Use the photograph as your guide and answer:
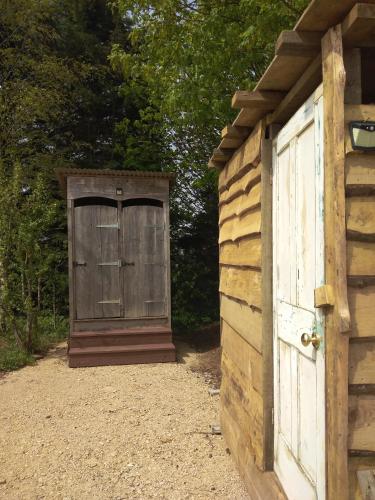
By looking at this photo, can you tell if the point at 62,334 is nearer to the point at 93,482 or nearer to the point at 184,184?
the point at 184,184

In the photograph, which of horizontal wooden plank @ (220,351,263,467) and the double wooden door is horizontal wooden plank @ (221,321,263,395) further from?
the double wooden door

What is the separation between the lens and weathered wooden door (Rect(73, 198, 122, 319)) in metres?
6.45

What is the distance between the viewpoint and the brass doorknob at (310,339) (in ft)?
5.82

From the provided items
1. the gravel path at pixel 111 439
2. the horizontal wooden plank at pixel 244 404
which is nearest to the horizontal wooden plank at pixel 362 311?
the horizontal wooden plank at pixel 244 404

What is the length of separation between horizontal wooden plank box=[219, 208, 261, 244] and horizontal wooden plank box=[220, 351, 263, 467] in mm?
1050

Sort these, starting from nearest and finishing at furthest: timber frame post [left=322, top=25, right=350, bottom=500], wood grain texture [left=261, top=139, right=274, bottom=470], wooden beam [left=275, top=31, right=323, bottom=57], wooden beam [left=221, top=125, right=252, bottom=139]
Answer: timber frame post [left=322, top=25, right=350, bottom=500]
wooden beam [left=275, top=31, right=323, bottom=57]
wood grain texture [left=261, top=139, right=274, bottom=470]
wooden beam [left=221, top=125, right=252, bottom=139]

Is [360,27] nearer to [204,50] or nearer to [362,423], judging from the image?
[362,423]

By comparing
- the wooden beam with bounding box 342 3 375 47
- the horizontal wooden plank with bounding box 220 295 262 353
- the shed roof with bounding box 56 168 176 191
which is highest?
the shed roof with bounding box 56 168 176 191

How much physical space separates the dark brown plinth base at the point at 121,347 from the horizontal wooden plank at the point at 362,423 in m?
4.88

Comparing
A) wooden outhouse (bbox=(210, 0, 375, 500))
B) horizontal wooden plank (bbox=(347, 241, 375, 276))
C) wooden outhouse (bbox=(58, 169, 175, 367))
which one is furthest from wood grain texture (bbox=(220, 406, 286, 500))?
wooden outhouse (bbox=(58, 169, 175, 367))

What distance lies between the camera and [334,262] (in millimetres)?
1591

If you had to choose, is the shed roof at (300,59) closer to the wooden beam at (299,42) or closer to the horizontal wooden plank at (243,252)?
the wooden beam at (299,42)

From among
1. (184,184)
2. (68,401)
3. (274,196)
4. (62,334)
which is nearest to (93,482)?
(68,401)

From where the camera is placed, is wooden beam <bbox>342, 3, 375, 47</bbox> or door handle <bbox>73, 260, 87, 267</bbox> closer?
wooden beam <bbox>342, 3, 375, 47</bbox>
